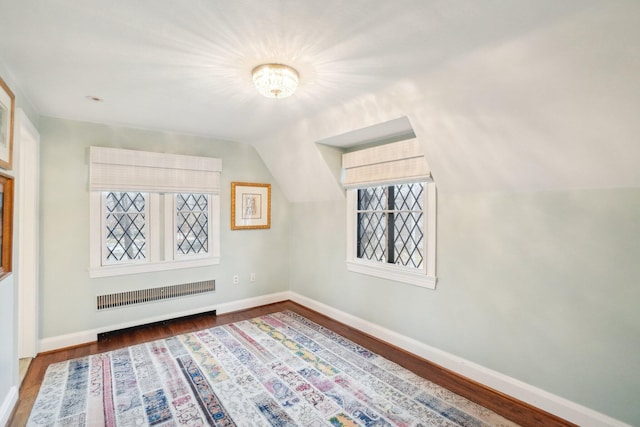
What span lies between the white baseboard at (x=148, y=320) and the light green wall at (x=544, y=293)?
6.56 ft

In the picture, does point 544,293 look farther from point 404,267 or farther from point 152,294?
point 152,294

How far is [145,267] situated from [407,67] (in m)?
3.29

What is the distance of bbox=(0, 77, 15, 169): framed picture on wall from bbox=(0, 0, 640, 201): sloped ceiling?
7.5 inches

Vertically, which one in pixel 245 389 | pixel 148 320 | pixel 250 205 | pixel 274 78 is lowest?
pixel 245 389

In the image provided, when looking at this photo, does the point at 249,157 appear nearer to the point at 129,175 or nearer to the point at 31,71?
the point at 129,175

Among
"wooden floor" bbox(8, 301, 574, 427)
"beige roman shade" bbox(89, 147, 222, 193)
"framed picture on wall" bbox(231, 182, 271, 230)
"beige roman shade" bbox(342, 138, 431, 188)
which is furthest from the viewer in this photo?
"framed picture on wall" bbox(231, 182, 271, 230)

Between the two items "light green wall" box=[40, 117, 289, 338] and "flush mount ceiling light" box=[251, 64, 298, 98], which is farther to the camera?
"light green wall" box=[40, 117, 289, 338]

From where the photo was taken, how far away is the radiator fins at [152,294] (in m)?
3.36

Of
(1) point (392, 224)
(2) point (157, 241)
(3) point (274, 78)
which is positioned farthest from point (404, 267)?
(2) point (157, 241)

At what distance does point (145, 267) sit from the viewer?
3543mm

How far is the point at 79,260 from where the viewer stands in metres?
3.20

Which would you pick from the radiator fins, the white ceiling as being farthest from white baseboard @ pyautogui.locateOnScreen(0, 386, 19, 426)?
the white ceiling

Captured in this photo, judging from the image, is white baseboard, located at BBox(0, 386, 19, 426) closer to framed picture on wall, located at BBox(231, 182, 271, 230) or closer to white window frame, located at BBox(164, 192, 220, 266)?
white window frame, located at BBox(164, 192, 220, 266)

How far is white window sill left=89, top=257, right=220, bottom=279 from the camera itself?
10.8 feet
